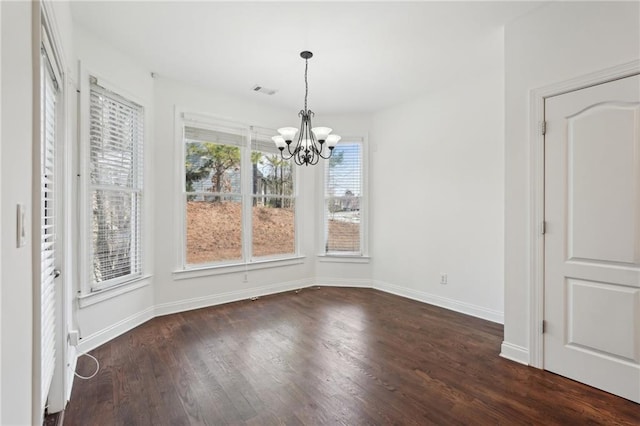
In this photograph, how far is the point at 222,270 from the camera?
4242 mm

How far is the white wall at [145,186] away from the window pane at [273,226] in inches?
56.0

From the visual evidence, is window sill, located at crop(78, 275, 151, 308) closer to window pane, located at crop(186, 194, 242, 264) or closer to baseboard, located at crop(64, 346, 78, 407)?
baseboard, located at crop(64, 346, 78, 407)

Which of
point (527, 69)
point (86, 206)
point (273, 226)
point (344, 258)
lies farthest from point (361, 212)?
point (86, 206)

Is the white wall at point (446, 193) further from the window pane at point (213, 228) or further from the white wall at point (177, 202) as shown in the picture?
the window pane at point (213, 228)

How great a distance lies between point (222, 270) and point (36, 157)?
10.7 ft

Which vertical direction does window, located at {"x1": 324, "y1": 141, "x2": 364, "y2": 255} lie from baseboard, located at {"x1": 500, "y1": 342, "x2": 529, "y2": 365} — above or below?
above

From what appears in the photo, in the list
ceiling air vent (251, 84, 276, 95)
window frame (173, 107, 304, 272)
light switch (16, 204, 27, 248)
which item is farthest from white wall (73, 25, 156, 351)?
light switch (16, 204, 27, 248)

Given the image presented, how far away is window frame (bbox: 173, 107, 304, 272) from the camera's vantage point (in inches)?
153

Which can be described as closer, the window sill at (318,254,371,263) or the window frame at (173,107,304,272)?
the window frame at (173,107,304,272)

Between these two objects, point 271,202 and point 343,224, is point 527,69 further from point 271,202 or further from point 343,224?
point 271,202

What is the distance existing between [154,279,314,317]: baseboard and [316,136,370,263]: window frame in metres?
0.57

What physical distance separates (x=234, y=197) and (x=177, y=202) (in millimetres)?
764

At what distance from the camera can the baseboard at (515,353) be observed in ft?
8.43

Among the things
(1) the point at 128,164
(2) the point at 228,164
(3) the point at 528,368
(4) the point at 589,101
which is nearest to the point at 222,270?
(2) the point at 228,164
